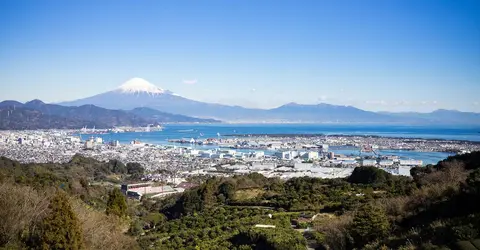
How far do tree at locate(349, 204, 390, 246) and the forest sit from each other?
2cm

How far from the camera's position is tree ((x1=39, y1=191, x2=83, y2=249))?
712 cm

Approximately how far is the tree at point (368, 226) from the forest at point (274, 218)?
0.02 meters

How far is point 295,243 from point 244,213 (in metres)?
5.23

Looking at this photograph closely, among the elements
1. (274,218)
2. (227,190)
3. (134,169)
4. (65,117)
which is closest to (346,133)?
(134,169)

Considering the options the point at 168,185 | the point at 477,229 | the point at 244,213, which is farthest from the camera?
the point at 168,185

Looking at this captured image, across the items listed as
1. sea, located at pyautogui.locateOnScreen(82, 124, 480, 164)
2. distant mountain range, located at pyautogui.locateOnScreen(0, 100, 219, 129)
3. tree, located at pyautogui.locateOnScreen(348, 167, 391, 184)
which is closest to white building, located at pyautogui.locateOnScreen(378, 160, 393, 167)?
sea, located at pyautogui.locateOnScreen(82, 124, 480, 164)

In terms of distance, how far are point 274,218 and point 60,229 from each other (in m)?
6.98

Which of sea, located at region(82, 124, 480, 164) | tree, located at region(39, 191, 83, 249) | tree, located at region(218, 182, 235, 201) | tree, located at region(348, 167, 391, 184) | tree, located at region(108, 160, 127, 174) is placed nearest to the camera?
tree, located at region(39, 191, 83, 249)

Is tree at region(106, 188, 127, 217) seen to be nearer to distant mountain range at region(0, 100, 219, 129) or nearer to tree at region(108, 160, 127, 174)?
tree at region(108, 160, 127, 174)

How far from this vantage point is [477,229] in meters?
4.89

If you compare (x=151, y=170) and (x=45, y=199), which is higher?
(x=45, y=199)

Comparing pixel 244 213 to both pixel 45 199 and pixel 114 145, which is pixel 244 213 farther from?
pixel 114 145

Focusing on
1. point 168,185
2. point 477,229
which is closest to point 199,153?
point 168,185

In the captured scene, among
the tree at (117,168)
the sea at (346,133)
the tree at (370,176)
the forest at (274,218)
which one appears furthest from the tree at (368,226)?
the sea at (346,133)
